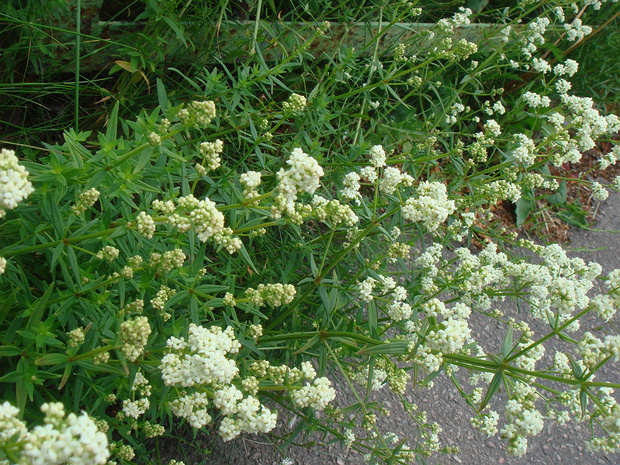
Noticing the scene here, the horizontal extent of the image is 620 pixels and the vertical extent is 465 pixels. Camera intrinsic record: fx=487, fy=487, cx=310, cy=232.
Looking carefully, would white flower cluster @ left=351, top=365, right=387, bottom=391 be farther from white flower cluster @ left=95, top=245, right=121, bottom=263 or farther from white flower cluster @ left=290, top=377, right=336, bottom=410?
white flower cluster @ left=95, top=245, right=121, bottom=263

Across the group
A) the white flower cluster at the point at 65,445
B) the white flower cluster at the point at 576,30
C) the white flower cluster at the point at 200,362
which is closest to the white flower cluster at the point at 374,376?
the white flower cluster at the point at 200,362

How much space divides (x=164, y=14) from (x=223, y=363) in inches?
117

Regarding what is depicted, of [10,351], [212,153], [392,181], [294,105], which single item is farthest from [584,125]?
[10,351]

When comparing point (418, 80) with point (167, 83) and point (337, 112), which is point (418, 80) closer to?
point (337, 112)

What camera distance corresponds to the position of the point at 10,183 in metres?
1.81

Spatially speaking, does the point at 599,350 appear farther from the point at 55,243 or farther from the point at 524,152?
the point at 55,243

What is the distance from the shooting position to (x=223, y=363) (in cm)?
220

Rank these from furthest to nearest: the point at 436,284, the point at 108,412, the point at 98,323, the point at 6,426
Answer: the point at 436,284 < the point at 108,412 < the point at 98,323 < the point at 6,426

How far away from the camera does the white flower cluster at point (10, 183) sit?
5.91ft

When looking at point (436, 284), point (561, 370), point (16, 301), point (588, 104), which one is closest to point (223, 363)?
point (16, 301)

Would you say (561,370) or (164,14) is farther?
(164,14)

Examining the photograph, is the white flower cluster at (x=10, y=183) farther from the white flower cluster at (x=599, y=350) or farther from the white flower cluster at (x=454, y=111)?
the white flower cluster at (x=454, y=111)

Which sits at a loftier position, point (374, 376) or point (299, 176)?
point (299, 176)

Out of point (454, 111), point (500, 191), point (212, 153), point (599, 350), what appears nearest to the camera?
point (599, 350)
